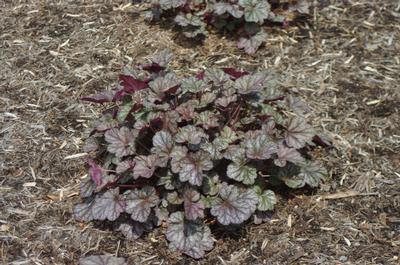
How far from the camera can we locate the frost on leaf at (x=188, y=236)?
9.26ft

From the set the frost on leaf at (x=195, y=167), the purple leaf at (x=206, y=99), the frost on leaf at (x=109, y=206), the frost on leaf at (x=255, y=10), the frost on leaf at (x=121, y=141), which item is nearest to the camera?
the frost on leaf at (x=195, y=167)

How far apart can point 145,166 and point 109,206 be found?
10.3 inches

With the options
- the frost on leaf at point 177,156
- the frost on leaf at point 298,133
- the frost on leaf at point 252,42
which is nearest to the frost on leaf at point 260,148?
the frost on leaf at point 298,133

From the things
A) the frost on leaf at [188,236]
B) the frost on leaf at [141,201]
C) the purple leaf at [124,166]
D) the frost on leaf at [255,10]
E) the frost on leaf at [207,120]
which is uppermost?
the frost on leaf at [255,10]

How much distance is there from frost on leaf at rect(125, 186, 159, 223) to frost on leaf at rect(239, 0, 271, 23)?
1506 mm

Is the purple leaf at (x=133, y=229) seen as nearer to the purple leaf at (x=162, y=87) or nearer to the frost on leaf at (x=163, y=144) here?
the frost on leaf at (x=163, y=144)

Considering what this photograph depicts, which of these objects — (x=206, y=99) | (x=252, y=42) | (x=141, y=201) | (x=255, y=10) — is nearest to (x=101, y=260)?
(x=141, y=201)

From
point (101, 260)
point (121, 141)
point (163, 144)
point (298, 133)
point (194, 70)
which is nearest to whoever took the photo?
point (101, 260)

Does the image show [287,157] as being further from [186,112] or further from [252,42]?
[252,42]

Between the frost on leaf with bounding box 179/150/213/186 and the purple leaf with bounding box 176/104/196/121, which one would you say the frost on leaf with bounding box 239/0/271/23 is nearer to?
the purple leaf with bounding box 176/104/196/121

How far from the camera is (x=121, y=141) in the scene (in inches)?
118

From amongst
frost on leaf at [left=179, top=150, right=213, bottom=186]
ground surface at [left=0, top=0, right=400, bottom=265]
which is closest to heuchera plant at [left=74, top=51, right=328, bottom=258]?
frost on leaf at [left=179, top=150, right=213, bottom=186]

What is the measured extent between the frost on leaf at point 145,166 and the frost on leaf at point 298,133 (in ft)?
2.30

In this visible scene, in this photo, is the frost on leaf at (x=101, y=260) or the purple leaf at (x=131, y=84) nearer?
the frost on leaf at (x=101, y=260)
